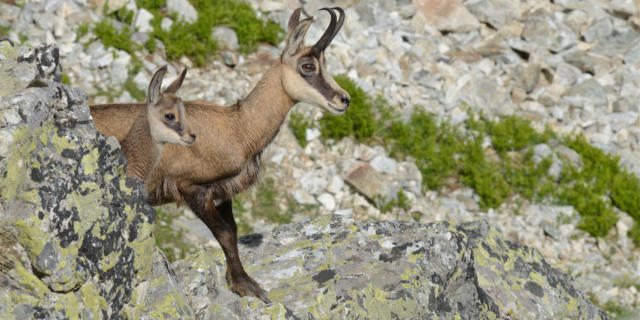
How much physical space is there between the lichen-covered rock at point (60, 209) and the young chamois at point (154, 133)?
0.82 meters

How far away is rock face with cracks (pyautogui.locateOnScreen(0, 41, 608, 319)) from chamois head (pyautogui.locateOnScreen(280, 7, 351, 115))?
4.62ft

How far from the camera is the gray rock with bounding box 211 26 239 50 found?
14.2 metres

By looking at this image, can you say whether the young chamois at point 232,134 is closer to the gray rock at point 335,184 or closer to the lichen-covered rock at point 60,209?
the lichen-covered rock at point 60,209

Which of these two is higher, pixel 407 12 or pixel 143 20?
pixel 143 20

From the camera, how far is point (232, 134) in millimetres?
6699

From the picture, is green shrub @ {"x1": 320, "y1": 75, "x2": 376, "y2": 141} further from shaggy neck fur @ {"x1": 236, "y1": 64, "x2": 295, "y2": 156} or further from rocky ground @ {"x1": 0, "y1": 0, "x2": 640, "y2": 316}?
shaggy neck fur @ {"x1": 236, "y1": 64, "x2": 295, "y2": 156}

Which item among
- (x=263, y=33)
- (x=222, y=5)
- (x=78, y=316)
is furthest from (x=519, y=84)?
(x=78, y=316)

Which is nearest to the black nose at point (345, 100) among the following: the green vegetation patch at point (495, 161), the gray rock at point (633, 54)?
the green vegetation patch at point (495, 161)

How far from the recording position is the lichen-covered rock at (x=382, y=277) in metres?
5.89

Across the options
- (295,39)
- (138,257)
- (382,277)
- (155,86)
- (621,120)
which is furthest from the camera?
(621,120)

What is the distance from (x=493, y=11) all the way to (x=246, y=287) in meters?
13.4

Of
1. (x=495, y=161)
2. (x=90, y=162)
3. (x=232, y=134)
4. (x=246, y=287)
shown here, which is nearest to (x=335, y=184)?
(x=495, y=161)

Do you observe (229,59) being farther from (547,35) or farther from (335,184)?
(547,35)

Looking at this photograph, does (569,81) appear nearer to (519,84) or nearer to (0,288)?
(519,84)
